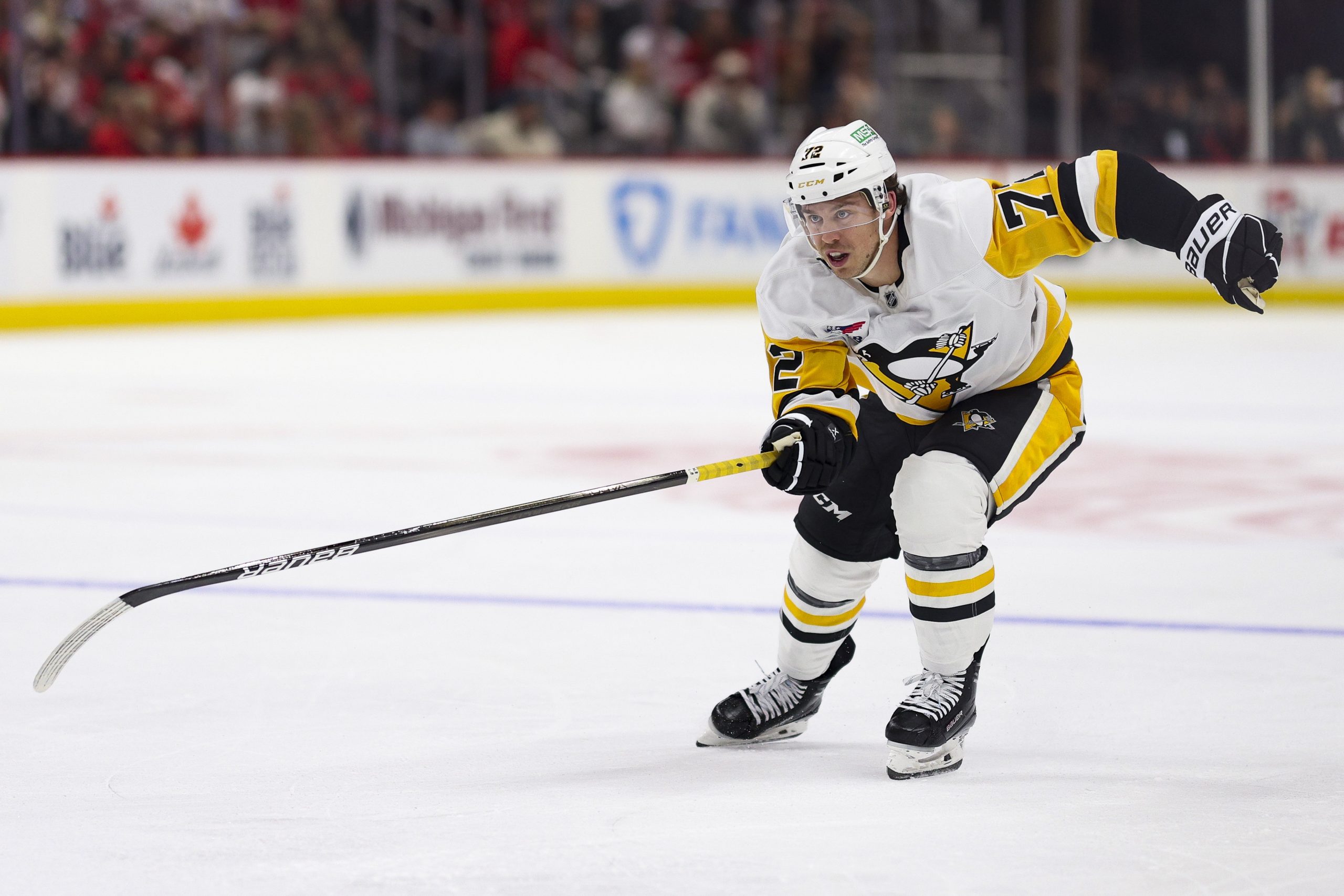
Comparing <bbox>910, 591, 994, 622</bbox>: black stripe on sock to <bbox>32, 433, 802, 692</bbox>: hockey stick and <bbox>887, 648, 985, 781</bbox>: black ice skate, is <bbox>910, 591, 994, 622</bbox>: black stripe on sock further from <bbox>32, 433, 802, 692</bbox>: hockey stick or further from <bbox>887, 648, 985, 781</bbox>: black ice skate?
<bbox>32, 433, 802, 692</bbox>: hockey stick

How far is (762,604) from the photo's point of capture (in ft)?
12.5

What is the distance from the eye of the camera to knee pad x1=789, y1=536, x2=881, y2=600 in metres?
2.75

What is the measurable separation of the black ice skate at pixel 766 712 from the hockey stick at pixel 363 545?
342mm

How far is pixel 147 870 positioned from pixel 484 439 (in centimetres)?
420

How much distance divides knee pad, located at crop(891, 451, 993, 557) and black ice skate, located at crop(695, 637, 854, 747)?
33 centimetres

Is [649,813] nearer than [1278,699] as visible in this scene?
Yes

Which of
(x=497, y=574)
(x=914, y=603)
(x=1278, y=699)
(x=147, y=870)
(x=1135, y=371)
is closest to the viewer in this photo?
(x=147, y=870)

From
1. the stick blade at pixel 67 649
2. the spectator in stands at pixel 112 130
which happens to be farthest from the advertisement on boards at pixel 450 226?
the stick blade at pixel 67 649

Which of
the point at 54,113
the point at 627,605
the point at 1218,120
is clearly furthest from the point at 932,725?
the point at 1218,120

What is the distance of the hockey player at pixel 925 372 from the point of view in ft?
8.50

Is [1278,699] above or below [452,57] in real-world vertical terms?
below

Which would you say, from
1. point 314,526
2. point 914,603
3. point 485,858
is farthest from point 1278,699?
point 314,526


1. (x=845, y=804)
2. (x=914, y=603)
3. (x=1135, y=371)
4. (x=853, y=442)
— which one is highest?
(x=853, y=442)

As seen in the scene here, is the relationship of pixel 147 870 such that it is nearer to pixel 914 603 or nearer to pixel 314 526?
pixel 914 603
